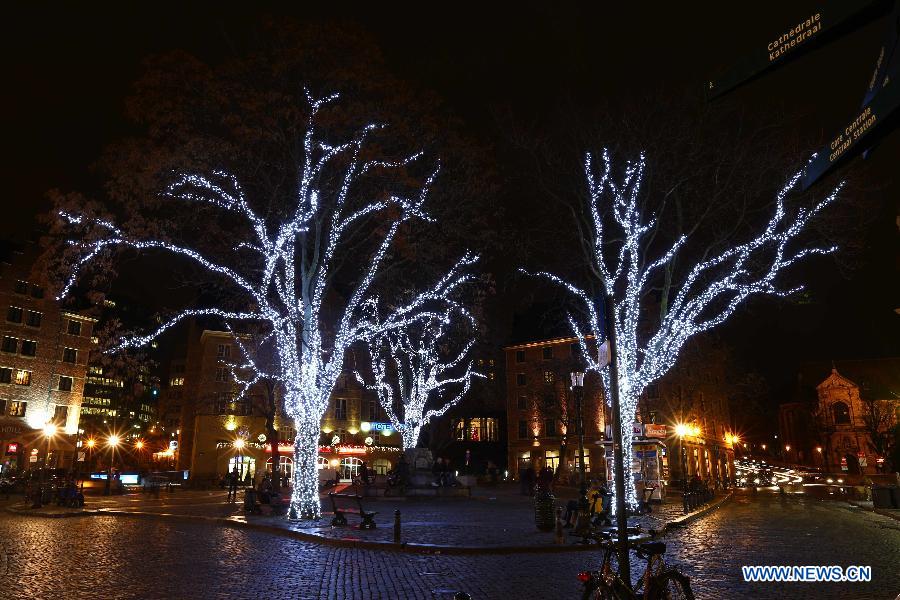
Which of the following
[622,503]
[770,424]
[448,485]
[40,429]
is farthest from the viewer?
[770,424]

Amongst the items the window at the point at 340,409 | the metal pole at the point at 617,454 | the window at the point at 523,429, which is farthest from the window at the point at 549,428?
the metal pole at the point at 617,454

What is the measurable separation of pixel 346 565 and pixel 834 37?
11.1 m

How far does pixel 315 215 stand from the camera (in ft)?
66.9

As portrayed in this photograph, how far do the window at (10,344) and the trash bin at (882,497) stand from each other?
5771 centimetres

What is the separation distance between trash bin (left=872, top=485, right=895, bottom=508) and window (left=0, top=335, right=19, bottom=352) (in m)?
57.7

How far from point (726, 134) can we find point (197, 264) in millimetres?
16703

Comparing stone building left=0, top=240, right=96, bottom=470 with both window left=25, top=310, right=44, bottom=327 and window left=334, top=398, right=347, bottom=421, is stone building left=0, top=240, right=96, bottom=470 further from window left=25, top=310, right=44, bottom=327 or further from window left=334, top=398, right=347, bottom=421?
window left=334, top=398, right=347, bottom=421

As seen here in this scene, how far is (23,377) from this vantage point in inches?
2076

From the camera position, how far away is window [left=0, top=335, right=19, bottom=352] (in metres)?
51.6

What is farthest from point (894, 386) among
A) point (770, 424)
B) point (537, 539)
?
point (537, 539)

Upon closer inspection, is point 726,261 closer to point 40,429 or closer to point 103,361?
point 103,361

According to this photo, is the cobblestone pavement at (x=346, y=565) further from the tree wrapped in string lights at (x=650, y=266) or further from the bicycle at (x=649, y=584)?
the tree wrapped in string lights at (x=650, y=266)

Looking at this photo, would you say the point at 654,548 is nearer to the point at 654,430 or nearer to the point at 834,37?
the point at 834,37

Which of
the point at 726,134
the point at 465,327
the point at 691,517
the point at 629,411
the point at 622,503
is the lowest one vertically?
the point at 691,517
